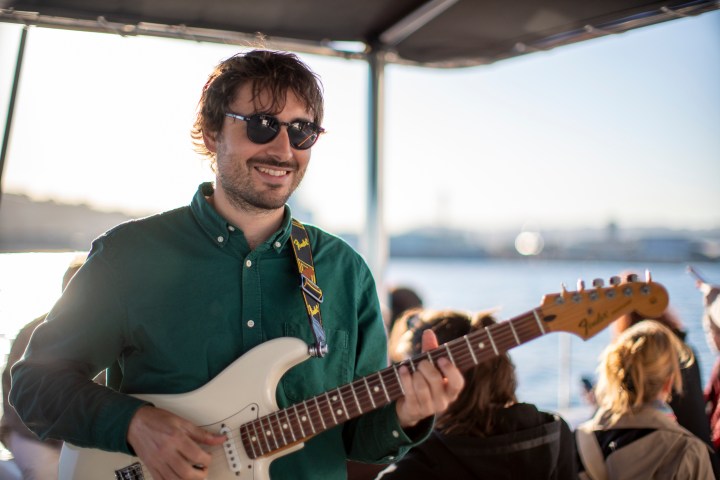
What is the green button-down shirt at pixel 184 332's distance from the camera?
1643mm

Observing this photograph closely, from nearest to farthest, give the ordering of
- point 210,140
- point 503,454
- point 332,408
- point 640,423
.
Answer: point 332,408, point 210,140, point 503,454, point 640,423

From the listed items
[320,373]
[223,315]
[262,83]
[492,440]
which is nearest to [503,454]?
[492,440]

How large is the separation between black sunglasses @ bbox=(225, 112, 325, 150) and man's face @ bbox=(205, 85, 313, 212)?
0.5 inches

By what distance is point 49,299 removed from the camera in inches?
114

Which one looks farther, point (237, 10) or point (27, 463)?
point (237, 10)

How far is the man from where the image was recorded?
63.6 inches

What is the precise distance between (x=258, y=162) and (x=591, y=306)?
37.4 inches

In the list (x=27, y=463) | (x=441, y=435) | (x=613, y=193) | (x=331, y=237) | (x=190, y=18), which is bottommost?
(x=27, y=463)

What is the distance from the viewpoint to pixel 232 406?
5.52 ft

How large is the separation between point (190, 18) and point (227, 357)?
1962 mm

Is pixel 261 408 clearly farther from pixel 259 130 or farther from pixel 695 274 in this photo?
pixel 695 274

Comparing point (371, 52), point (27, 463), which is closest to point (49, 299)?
point (27, 463)

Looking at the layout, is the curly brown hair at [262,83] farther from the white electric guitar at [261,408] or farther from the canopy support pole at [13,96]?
the canopy support pole at [13,96]

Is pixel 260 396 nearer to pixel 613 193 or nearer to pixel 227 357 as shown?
pixel 227 357
